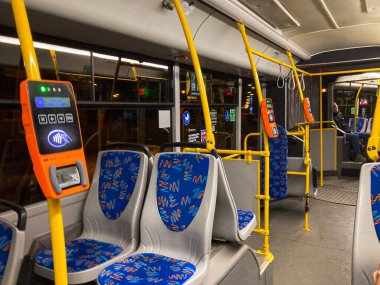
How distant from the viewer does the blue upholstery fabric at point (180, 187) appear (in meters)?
1.91

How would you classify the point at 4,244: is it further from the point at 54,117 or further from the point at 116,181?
the point at 116,181

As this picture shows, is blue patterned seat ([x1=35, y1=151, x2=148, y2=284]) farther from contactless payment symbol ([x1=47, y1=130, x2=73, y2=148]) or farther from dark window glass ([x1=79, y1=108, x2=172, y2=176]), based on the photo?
contactless payment symbol ([x1=47, y1=130, x2=73, y2=148])

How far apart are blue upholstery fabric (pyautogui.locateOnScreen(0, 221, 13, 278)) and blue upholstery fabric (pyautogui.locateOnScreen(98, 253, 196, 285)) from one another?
0.45 meters

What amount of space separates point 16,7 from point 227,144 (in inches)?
172

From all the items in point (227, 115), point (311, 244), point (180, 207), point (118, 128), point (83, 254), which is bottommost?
point (311, 244)

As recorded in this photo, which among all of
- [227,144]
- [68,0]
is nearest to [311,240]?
[227,144]

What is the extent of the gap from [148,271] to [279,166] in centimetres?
268

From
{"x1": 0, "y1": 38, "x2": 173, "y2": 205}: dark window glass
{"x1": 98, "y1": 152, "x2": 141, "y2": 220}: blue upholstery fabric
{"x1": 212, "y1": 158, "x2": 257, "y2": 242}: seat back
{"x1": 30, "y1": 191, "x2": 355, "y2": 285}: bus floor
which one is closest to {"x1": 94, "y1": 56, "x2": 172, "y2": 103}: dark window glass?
{"x1": 0, "y1": 38, "x2": 173, "y2": 205}: dark window glass

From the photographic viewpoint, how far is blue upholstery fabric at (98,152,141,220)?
2.23m

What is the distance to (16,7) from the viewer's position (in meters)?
1.07

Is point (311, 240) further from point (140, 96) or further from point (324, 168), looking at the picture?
point (324, 168)

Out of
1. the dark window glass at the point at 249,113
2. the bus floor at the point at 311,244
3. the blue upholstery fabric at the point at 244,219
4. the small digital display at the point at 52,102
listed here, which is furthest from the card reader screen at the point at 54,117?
the dark window glass at the point at 249,113

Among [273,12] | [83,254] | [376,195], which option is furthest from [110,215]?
[273,12]

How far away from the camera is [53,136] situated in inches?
39.4
